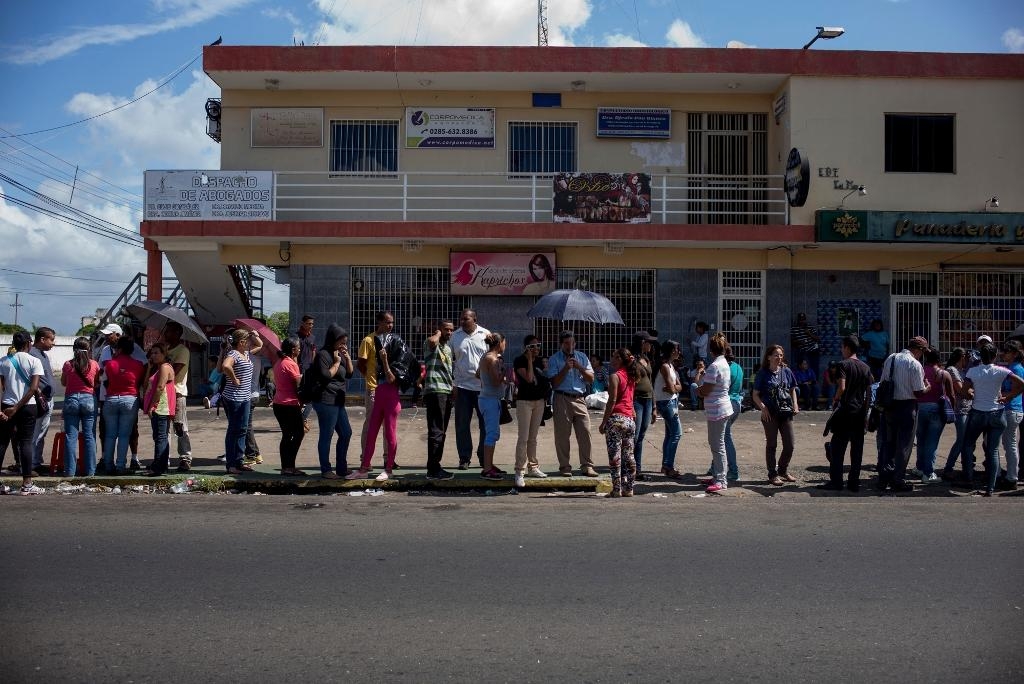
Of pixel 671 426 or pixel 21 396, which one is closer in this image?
pixel 21 396

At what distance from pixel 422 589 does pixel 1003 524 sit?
19.4 feet

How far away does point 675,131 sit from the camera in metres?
20.1

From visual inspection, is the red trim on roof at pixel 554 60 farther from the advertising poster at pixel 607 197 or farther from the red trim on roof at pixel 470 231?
the red trim on roof at pixel 470 231

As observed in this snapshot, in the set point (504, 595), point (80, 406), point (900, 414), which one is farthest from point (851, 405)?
point (80, 406)

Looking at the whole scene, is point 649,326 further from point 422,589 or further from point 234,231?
point 422,589

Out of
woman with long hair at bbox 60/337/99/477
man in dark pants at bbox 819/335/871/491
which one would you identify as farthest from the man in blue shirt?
woman with long hair at bbox 60/337/99/477

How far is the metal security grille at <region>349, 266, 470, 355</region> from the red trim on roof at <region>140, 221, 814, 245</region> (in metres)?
1.05

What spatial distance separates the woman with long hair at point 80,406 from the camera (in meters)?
10.1

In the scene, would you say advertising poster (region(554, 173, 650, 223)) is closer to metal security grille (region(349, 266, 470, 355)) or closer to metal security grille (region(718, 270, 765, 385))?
metal security grille (region(718, 270, 765, 385))

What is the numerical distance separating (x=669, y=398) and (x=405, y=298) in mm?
9481

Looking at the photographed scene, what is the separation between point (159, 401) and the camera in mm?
10438

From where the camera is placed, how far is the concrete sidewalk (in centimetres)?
1025

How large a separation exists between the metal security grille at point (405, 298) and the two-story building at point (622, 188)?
0.04 metres

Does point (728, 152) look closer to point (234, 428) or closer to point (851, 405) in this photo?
point (851, 405)
